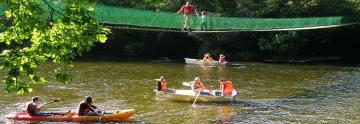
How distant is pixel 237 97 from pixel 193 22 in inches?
253

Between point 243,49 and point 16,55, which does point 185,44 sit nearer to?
point 243,49

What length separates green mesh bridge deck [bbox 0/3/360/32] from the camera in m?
25.2

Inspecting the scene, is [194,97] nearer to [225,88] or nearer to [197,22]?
[225,88]

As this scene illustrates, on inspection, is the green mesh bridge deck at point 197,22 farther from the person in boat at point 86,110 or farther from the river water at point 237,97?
the person in boat at point 86,110

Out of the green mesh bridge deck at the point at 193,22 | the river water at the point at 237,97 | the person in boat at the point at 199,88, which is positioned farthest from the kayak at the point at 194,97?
the green mesh bridge deck at the point at 193,22

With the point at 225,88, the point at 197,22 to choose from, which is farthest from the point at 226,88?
the point at 197,22

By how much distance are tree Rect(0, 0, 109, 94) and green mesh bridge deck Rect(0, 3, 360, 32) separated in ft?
52.9

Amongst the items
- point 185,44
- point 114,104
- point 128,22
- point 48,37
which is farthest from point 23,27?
point 185,44

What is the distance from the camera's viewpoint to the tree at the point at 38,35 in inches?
324

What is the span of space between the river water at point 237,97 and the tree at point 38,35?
9.10 metres

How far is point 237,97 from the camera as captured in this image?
23.9m

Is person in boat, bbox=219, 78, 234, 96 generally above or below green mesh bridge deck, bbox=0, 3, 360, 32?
below

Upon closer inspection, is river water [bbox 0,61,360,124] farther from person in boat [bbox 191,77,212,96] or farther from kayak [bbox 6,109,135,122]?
person in boat [bbox 191,77,212,96]

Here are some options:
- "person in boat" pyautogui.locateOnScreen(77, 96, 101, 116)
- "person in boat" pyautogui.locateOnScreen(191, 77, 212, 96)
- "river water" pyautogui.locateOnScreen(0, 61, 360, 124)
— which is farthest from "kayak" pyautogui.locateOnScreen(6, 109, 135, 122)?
"person in boat" pyautogui.locateOnScreen(191, 77, 212, 96)
